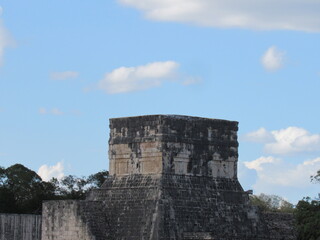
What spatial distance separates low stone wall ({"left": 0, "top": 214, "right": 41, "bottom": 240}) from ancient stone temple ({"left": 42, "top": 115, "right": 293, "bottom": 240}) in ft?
27.9

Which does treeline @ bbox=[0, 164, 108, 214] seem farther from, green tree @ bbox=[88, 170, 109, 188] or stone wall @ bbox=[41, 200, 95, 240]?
stone wall @ bbox=[41, 200, 95, 240]

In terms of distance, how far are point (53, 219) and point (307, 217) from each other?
11221 millimetres

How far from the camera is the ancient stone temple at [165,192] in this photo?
31.3 m

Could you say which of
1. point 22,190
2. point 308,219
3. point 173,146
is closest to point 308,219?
point 308,219

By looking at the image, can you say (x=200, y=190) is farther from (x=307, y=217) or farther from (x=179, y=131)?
(x=307, y=217)

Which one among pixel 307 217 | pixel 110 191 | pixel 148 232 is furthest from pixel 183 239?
pixel 307 217

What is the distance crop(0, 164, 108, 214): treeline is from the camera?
162 ft

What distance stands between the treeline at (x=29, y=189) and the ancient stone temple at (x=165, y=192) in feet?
54.6

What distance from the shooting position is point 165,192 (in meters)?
31.3

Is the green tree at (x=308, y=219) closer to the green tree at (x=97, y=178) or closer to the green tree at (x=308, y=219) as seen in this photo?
the green tree at (x=308, y=219)

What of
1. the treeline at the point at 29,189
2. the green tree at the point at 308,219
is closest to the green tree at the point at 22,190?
the treeline at the point at 29,189

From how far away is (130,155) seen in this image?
32562mm

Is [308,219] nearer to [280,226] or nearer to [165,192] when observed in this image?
[280,226]

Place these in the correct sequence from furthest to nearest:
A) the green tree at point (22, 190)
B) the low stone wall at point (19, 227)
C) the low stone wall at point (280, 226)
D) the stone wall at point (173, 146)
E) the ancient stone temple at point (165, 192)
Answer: the green tree at point (22, 190), the low stone wall at point (19, 227), the low stone wall at point (280, 226), the stone wall at point (173, 146), the ancient stone temple at point (165, 192)
